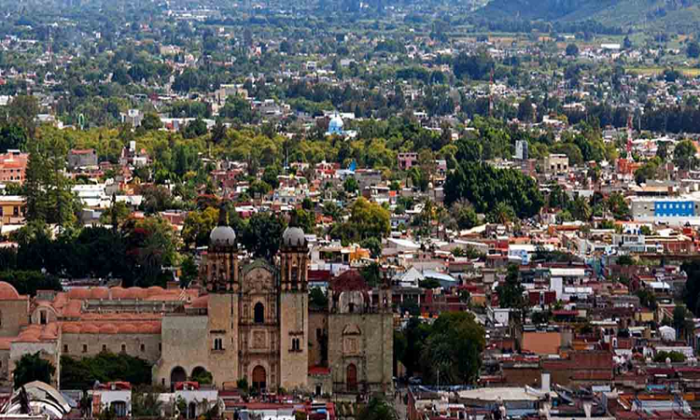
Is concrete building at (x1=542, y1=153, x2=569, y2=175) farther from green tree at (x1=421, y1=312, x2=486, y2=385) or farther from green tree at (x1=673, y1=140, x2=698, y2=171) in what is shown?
green tree at (x1=421, y1=312, x2=486, y2=385)

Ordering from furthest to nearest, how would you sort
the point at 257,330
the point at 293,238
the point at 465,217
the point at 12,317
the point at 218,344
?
the point at 465,217, the point at 12,317, the point at 257,330, the point at 218,344, the point at 293,238

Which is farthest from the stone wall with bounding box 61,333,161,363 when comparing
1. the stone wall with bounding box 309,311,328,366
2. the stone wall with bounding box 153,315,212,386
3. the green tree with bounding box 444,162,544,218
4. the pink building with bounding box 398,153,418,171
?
the pink building with bounding box 398,153,418,171

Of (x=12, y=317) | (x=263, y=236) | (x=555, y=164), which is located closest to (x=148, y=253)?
(x=263, y=236)

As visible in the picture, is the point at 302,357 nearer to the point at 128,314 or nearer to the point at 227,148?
the point at 128,314

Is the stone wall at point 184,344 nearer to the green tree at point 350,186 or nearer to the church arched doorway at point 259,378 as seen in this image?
the church arched doorway at point 259,378

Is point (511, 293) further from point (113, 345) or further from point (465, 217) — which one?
point (465, 217)

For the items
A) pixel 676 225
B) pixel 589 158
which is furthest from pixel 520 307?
pixel 589 158

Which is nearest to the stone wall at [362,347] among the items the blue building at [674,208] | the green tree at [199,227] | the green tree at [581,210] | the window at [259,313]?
the window at [259,313]
